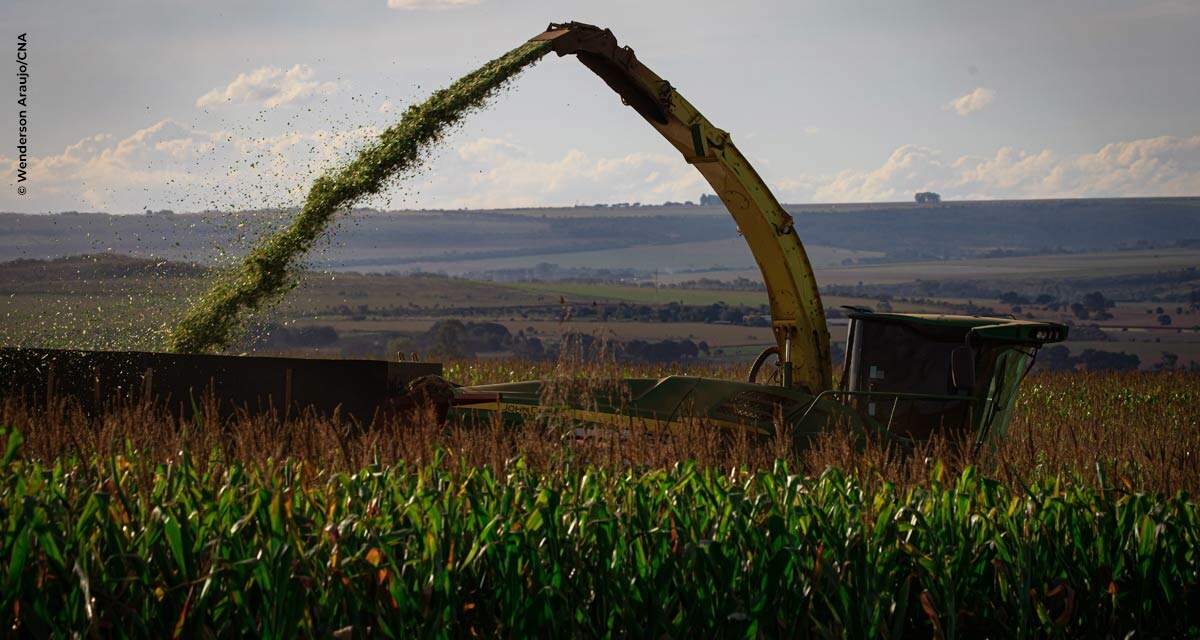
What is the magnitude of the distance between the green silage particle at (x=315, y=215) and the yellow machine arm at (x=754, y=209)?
0.92m

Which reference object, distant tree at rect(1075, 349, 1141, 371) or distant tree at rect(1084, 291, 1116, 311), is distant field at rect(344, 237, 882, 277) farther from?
distant tree at rect(1075, 349, 1141, 371)

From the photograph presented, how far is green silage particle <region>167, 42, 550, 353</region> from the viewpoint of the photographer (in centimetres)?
1055

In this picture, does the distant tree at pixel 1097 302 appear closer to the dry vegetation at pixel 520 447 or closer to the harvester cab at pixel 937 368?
the harvester cab at pixel 937 368

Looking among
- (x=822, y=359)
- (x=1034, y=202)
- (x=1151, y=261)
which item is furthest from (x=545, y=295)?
(x=1034, y=202)

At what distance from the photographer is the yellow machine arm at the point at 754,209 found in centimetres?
1009

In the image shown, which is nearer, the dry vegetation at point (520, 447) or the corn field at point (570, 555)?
the corn field at point (570, 555)

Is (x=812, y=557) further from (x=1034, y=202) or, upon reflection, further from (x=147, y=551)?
(x=1034, y=202)

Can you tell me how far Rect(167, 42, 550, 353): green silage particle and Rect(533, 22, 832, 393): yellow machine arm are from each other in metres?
0.92

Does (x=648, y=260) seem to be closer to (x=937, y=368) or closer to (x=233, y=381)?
(x=937, y=368)

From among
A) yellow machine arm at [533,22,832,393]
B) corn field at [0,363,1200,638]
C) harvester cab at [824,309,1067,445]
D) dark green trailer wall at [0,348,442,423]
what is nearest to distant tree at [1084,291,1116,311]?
yellow machine arm at [533,22,832,393]

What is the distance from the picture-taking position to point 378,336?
1903 inches

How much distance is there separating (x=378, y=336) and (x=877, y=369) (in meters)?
40.2

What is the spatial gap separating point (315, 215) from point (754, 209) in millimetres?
3573

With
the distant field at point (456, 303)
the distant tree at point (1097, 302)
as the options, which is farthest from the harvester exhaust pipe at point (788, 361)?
the distant tree at point (1097, 302)
